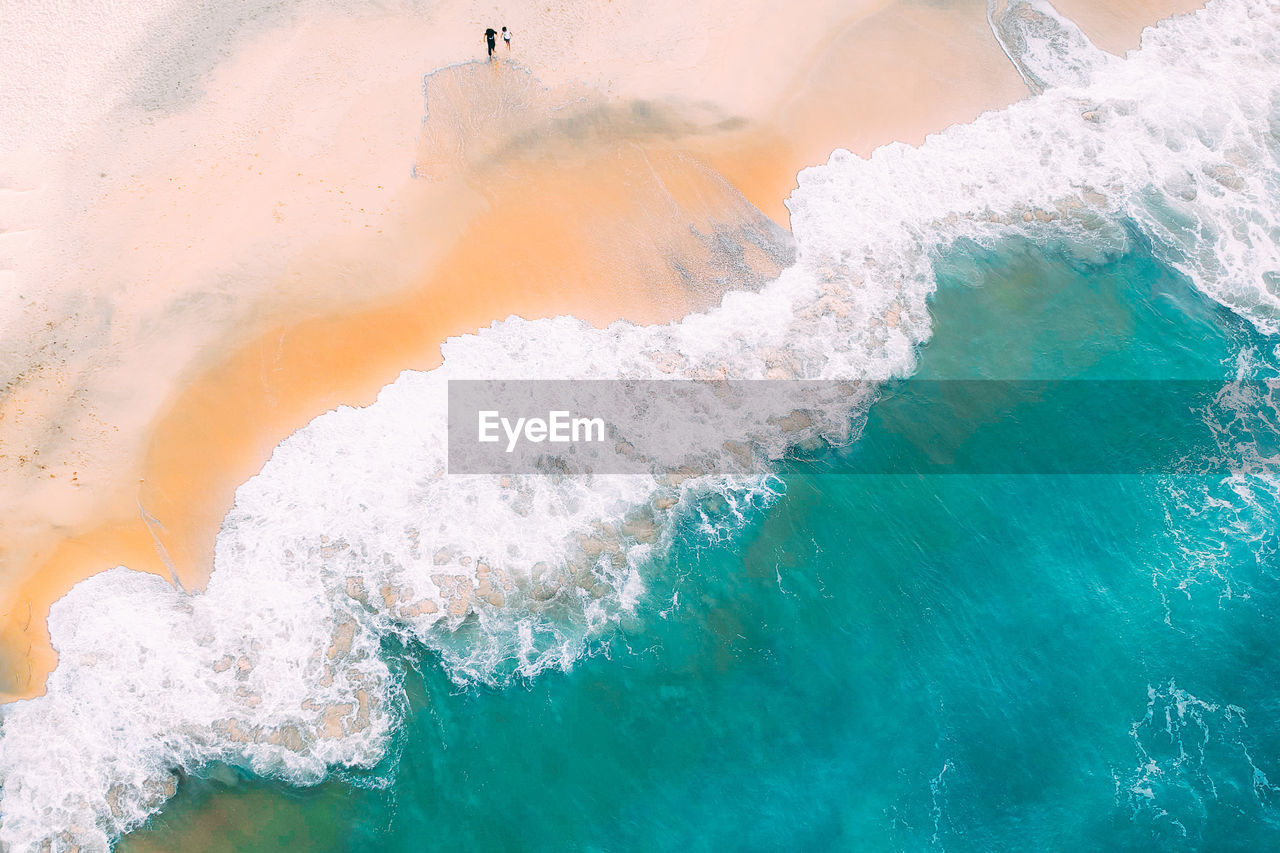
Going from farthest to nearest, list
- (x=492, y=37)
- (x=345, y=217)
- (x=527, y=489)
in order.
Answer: (x=492, y=37), (x=345, y=217), (x=527, y=489)

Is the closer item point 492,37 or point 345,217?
point 345,217

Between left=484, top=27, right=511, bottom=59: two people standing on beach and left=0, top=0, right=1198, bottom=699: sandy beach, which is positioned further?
left=484, top=27, right=511, bottom=59: two people standing on beach

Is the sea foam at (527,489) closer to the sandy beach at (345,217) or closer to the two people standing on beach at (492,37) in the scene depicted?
the sandy beach at (345,217)

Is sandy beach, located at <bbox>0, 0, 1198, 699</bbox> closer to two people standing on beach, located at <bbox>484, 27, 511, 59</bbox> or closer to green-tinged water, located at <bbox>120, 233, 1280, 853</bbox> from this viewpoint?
two people standing on beach, located at <bbox>484, 27, 511, 59</bbox>

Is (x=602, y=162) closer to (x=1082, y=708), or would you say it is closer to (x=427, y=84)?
(x=427, y=84)

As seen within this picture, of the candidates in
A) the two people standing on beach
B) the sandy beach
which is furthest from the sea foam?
the two people standing on beach

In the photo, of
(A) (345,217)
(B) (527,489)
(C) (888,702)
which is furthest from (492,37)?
(C) (888,702)

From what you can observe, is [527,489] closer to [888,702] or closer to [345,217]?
[345,217]

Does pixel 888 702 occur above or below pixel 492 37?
below

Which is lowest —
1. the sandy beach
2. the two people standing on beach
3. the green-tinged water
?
the green-tinged water
